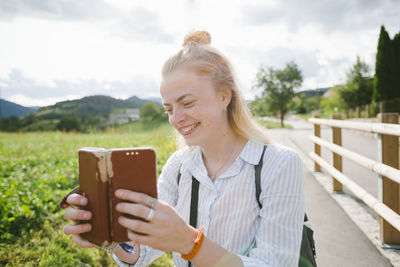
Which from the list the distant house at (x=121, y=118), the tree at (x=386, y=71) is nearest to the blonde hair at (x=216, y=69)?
the distant house at (x=121, y=118)

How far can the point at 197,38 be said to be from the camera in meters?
1.74

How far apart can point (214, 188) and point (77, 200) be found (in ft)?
2.39

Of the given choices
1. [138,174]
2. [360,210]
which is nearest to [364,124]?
[360,210]

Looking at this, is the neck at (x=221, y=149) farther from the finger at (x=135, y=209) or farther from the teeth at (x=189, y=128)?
the finger at (x=135, y=209)

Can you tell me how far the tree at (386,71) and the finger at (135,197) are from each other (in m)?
27.9

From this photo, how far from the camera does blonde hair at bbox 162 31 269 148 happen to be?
157 centimetres

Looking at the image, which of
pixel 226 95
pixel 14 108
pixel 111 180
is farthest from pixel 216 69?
pixel 14 108

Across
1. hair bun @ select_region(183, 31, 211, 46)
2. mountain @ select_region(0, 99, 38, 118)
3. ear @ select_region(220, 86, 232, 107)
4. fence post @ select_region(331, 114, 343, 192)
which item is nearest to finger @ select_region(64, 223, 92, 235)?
ear @ select_region(220, 86, 232, 107)

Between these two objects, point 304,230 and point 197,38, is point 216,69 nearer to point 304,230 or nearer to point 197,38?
point 197,38

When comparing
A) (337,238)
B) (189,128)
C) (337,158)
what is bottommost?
(337,238)

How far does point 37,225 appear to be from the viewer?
3.32 meters

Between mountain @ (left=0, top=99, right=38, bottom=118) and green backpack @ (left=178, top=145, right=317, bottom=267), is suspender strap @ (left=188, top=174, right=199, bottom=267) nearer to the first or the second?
green backpack @ (left=178, top=145, right=317, bottom=267)

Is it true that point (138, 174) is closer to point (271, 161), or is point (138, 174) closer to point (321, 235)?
point (271, 161)

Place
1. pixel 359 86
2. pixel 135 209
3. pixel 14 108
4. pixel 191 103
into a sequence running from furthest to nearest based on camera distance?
pixel 359 86
pixel 14 108
pixel 191 103
pixel 135 209
